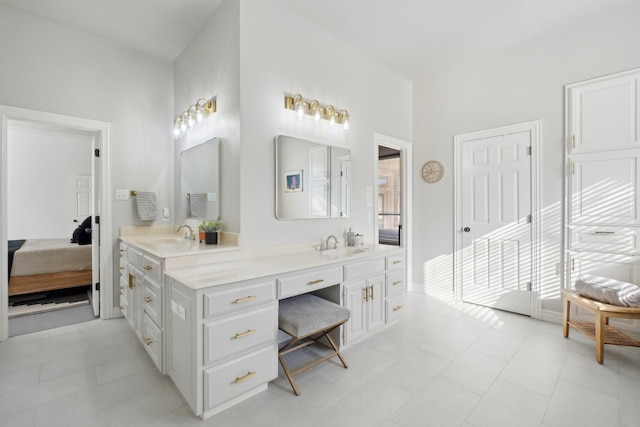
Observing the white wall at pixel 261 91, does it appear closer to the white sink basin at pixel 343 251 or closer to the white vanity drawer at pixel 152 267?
the white sink basin at pixel 343 251

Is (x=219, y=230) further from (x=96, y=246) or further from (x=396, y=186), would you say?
(x=396, y=186)

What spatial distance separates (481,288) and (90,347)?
3.98m

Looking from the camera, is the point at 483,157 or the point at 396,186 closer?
the point at 483,157

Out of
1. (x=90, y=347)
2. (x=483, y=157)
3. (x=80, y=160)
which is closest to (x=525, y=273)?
(x=483, y=157)

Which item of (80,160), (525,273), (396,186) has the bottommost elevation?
(525,273)

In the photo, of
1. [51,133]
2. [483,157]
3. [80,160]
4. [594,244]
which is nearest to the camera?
[594,244]

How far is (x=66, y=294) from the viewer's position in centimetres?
380

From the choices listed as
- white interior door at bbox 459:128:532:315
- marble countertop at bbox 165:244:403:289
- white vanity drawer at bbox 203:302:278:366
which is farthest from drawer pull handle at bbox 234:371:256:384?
white interior door at bbox 459:128:532:315

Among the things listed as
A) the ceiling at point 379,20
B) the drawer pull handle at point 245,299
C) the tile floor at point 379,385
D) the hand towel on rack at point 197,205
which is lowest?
the tile floor at point 379,385

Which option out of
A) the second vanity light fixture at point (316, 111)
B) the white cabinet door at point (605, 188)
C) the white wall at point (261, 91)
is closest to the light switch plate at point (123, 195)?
the white wall at point (261, 91)

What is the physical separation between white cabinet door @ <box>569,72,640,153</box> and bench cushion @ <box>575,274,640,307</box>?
1.22 m

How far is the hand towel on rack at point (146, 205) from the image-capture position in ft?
10.4

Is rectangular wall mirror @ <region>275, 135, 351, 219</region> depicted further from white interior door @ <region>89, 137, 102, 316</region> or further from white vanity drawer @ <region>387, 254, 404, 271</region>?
white interior door @ <region>89, 137, 102, 316</region>

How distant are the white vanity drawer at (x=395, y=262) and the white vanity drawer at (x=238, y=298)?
1.27m
